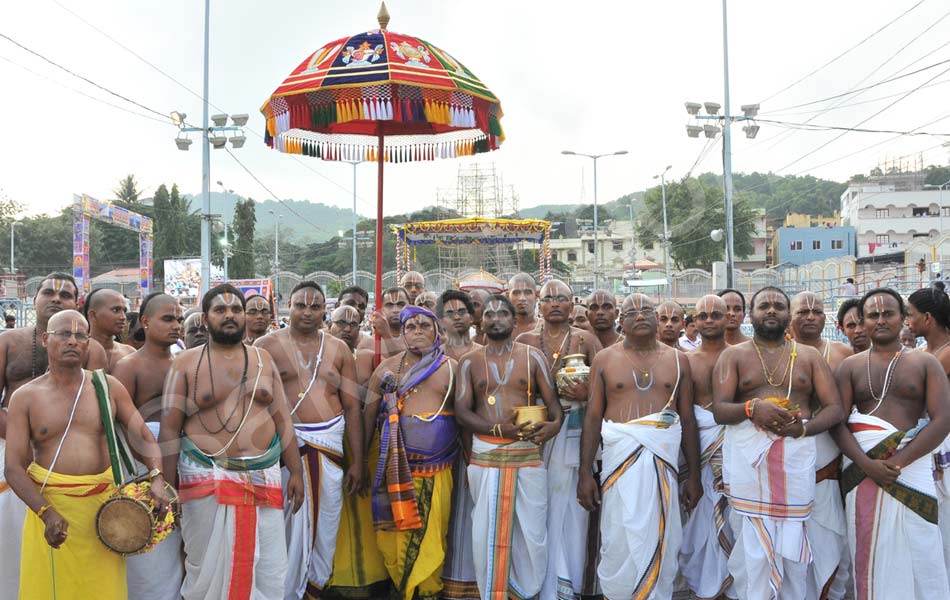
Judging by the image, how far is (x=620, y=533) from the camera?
4883mm

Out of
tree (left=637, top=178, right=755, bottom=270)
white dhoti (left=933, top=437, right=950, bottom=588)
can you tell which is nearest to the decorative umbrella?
white dhoti (left=933, top=437, right=950, bottom=588)

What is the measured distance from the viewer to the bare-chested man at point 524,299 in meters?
6.49

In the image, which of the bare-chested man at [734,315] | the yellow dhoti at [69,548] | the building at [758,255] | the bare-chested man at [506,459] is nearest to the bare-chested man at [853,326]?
the bare-chested man at [734,315]

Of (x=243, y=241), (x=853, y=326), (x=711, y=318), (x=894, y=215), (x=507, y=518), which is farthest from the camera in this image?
(x=243, y=241)

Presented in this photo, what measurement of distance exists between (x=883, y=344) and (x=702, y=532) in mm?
1768

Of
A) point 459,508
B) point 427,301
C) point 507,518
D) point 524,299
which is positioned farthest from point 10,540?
point 524,299

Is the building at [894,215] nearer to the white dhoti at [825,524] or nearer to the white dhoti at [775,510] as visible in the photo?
the white dhoti at [825,524]

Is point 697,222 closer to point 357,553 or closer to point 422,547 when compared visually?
point 357,553

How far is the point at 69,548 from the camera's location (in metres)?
4.00

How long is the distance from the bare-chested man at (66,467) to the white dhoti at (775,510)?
3.47 meters

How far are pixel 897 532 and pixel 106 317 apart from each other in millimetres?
5212

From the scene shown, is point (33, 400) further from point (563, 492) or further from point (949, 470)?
point (949, 470)

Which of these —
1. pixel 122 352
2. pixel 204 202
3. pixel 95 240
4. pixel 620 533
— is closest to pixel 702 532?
pixel 620 533

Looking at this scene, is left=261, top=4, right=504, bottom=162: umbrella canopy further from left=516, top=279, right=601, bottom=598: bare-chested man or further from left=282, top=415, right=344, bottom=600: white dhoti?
left=282, top=415, right=344, bottom=600: white dhoti
